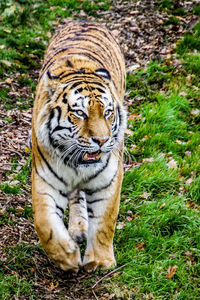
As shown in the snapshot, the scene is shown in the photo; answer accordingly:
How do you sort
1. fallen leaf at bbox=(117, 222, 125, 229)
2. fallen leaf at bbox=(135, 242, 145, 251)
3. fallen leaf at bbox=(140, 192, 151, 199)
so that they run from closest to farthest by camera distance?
fallen leaf at bbox=(135, 242, 145, 251), fallen leaf at bbox=(117, 222, 125, 229), fallen leaf at bbox=(140, 192, 151, 199)

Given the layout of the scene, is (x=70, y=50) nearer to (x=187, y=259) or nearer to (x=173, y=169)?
(x=173, y=169)

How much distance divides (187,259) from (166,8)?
18.4 feet

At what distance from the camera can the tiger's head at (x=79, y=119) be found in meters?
3.36

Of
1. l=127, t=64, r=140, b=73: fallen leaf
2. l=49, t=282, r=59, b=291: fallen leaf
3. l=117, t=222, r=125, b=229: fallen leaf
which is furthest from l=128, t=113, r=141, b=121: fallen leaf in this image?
l=49, t=282, r=59, b=291: fallen leaf

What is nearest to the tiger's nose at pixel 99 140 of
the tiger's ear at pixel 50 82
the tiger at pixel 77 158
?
the tiger at pixel 77 158

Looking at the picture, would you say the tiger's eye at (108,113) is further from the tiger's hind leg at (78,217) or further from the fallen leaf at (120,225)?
the fallen leaf at (120,225)

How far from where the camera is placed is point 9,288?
11.7 ft

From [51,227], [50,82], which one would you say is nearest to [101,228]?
[51,227]

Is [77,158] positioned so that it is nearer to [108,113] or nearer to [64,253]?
[108,113]

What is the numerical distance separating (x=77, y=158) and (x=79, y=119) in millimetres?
329

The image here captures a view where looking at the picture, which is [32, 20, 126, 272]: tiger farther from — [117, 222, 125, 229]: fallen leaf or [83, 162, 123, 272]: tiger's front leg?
[117, 222, 125, 229]: fallen leaf

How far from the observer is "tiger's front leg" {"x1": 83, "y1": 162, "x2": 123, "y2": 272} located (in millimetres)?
3877

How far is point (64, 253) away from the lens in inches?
145

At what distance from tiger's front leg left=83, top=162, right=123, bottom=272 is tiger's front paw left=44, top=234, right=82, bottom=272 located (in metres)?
0.18
